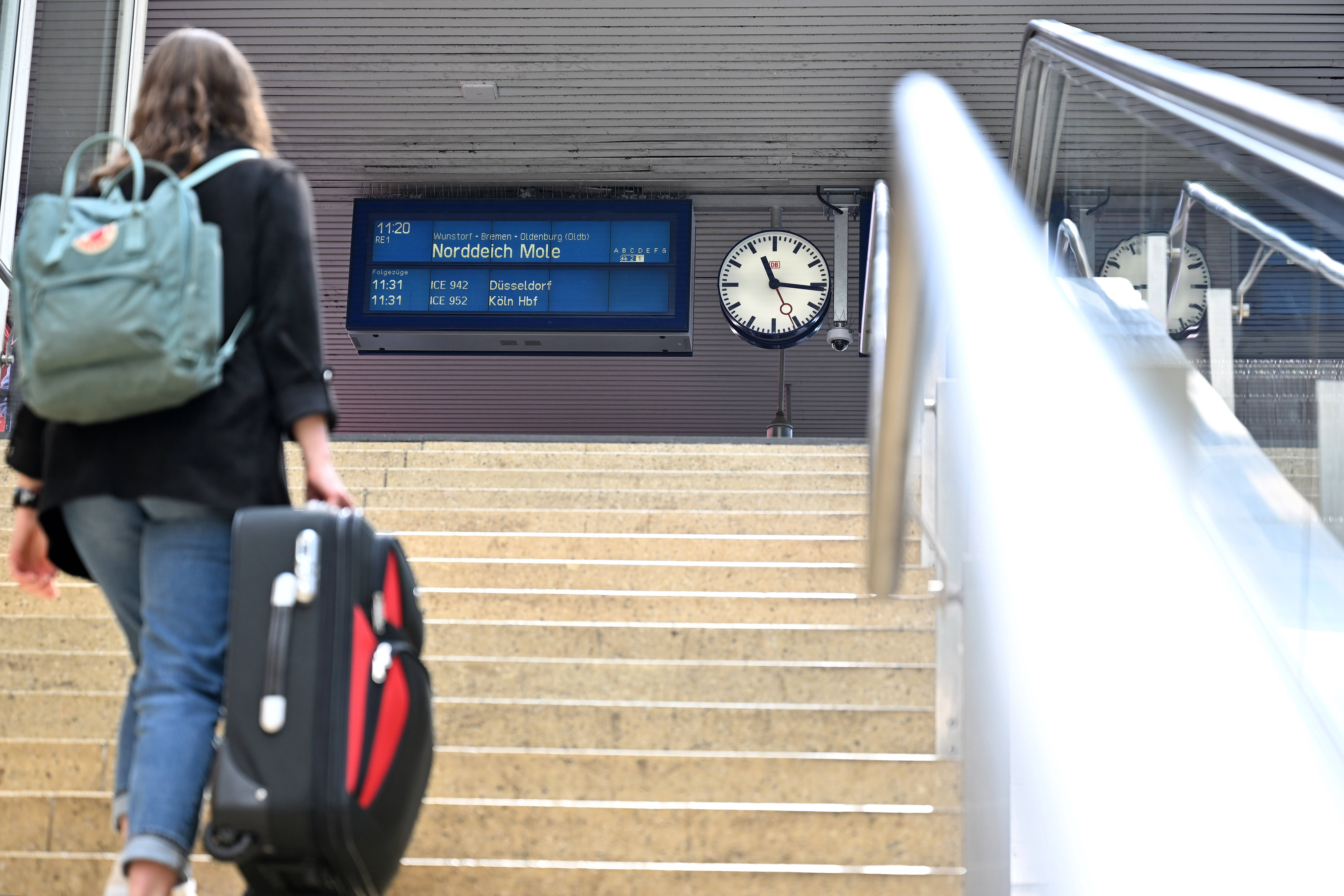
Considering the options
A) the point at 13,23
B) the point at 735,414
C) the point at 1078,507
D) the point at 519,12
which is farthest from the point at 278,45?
the point at 1078,507

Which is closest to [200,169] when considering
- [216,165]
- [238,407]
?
[216,165]

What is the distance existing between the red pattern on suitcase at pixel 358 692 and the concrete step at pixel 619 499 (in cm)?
257

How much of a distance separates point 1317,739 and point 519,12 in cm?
687

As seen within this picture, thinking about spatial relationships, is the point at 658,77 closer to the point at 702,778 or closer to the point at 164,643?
the point at 702,778

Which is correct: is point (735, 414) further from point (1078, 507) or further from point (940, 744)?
point (1078, 507)

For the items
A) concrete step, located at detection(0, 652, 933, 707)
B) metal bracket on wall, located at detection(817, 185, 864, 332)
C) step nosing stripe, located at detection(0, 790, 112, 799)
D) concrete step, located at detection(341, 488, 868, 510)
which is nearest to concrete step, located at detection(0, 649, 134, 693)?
concrete step, located at detection(0, 652, 933, 707)

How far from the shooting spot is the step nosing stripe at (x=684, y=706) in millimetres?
2344

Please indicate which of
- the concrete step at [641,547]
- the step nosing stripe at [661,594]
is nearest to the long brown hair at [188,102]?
the step nosing stripe at [661,594]

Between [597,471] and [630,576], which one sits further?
[597,471]

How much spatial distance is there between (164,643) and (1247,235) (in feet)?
5.51

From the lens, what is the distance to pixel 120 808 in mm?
1503

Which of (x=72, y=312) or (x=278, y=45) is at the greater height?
(x=278, y=45)

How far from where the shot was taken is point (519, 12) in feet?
22.5

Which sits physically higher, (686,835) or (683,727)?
(683,727)
